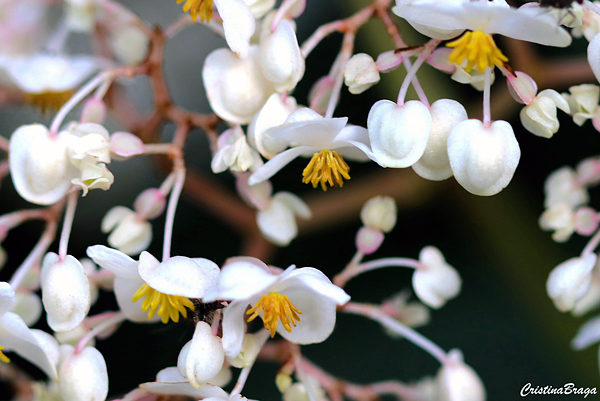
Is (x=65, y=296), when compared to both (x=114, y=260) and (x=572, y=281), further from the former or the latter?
(x=572, y=281)

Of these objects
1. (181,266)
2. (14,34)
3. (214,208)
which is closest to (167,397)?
(181,266)

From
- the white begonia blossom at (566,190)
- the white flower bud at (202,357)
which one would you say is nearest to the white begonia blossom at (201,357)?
the white flower bud at (202,357)

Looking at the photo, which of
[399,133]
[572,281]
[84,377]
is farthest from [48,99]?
[572,281]

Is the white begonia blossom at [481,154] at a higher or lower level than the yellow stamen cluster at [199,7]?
higher

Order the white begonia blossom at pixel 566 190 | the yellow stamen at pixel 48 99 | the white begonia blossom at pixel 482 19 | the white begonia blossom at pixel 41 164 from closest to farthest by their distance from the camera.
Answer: the white begonia blossom at pixel 482 19 < the white begonia blossom at pixel 41 164 < the white begonia blossom at pixel 566 190 < the yellow stamen at pixel 48 99

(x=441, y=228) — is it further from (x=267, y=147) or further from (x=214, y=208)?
(x=267, y=147)

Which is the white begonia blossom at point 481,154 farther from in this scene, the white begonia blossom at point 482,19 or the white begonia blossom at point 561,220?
the white begonia blossom at point 561,220

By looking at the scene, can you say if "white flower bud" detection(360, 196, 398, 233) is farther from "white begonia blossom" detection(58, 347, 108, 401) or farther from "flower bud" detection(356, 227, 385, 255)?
"white begonia blossom" detection(58, 347, 108, 401)

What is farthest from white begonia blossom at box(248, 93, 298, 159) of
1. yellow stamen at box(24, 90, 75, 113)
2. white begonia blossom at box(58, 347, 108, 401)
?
yellow stamen at box(24, 90, 75, 113)
